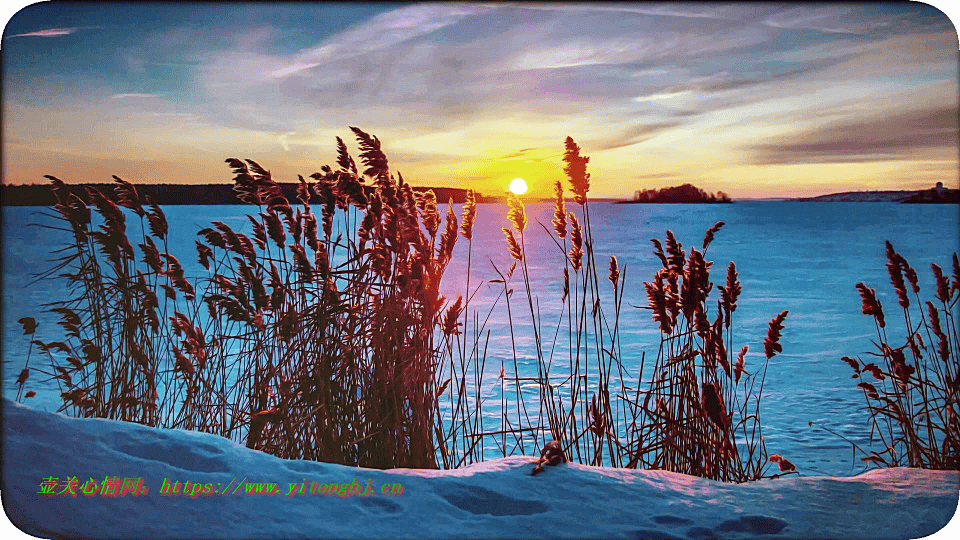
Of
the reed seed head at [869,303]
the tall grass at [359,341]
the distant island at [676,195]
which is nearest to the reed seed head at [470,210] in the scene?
the tall grass at [359,341]

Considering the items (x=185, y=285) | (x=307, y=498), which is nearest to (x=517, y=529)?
(x=307, y=498)

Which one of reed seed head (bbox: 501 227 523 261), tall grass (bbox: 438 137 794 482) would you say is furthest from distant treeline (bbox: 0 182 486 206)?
Answer: tall grass (bbox: 438 137 794 482)

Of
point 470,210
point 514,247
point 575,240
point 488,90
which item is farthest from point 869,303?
point 488,90

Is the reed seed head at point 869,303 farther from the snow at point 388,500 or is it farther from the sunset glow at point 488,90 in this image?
the snow at point 388,500

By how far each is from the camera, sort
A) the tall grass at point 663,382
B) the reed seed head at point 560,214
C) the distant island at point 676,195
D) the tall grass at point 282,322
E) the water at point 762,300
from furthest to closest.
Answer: the distant island at point 676,195, the water at point 762,300, the reed seed head at point 560,214, the tall grass at point 663,382, the tall grass at point 282,322

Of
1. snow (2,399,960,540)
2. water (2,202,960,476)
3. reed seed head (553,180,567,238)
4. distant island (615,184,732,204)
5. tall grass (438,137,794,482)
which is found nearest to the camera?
snow (2,399,960,540)

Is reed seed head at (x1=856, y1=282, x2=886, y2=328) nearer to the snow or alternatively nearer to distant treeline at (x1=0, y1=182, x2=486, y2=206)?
the snow

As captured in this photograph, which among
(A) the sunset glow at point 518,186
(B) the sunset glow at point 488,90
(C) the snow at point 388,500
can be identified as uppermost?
(B) the sunset glow at point 488,90
